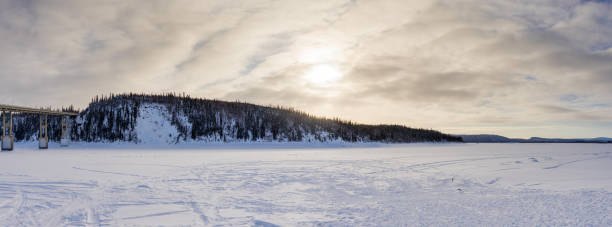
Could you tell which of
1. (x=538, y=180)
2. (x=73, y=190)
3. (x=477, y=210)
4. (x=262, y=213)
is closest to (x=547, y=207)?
(x=477, y=210)

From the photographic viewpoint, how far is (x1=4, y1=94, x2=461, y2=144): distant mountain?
247ft

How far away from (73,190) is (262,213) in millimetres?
7650

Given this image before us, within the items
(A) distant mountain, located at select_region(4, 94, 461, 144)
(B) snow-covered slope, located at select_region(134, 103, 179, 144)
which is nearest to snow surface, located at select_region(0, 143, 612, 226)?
(B) snow-covered slope, located at select_region(134, 103, 179, 144)

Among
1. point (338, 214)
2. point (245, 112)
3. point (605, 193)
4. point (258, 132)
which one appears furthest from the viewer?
point (245, 112)

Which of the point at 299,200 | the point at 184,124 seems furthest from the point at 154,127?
the point at 299,200

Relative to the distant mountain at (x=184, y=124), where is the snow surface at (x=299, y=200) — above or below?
below

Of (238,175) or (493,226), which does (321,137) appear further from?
(493,226)

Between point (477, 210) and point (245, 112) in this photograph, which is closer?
point (477, 210)

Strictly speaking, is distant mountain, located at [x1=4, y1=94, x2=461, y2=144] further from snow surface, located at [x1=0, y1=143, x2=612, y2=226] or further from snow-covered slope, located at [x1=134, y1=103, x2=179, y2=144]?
snow surface, located at [x1=0, y1=143, x2=612, y2=226]

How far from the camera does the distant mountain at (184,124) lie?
247 feet

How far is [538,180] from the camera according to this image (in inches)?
560

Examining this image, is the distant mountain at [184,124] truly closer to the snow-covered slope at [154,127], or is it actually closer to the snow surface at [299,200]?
the snow-covered slope at [154,127]

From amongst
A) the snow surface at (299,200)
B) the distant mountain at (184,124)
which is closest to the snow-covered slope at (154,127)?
the distant mountain at (184,124)

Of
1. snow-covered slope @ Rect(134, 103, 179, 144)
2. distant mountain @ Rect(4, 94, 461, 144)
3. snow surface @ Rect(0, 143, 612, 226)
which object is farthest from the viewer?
distant mountain @ Rect(4, 94, 461, 144)
